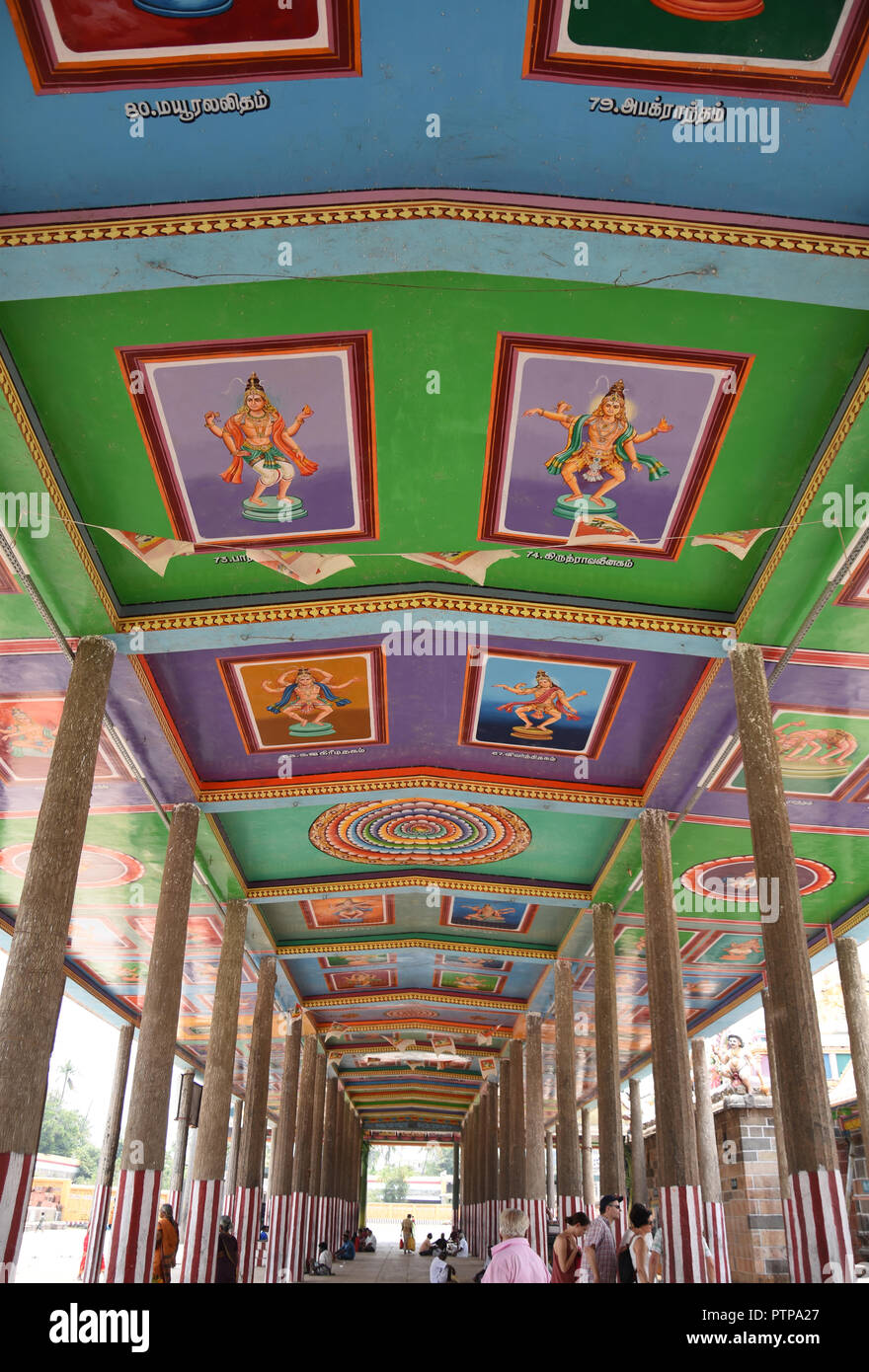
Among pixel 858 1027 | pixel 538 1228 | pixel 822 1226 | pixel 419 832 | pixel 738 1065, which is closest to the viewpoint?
pixel 822 1226

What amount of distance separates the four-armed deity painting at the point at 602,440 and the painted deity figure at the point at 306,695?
12.6 feet

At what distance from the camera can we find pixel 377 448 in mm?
9938

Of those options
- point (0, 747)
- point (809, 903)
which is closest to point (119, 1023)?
point (0, 747)

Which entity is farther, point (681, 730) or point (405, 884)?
point (405, 884)

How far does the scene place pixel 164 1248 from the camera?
14031 mm

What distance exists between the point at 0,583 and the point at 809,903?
17.0 m

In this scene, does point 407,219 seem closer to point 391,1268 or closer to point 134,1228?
point 134,1228

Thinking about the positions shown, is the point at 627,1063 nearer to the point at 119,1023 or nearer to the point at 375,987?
the point at 375,987

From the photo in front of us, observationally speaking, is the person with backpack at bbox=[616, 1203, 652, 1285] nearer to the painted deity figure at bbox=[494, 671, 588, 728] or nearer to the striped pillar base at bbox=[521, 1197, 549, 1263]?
the painted deity figure at bbox=[494, 671, 588, 728]

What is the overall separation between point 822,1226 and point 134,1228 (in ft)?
28.4

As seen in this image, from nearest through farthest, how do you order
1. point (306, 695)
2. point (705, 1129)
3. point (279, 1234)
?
point (306, 695) < point (705, 1129) < point (279, 1234)

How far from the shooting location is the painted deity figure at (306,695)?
1370 centimetres

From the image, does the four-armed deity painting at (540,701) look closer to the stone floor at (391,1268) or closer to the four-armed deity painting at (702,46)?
the four-armed deity painting at (702,46)

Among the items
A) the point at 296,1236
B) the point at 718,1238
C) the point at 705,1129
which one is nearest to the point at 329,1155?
the point at 296,1236
